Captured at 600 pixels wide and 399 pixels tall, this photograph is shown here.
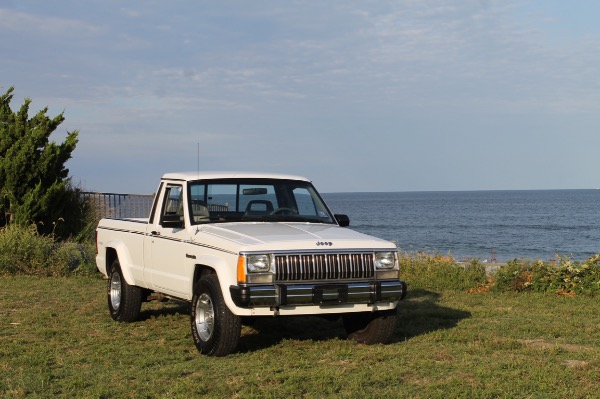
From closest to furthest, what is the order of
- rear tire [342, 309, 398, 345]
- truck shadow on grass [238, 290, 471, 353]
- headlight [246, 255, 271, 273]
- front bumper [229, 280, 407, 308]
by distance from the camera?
front bumper [229, 280, 407, 308]
headlight [246, 255, 271, 273]
rear tire [342, 309, 398, 345]
truck shadow on grass [238, 290, 471, 353]

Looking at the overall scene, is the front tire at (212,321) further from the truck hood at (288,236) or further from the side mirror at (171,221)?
the side mirror at (171,221)

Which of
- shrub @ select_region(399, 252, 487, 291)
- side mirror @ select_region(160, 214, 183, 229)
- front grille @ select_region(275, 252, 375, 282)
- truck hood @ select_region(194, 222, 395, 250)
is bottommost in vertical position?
shrub @ select_region(399, 252, 487, 291)

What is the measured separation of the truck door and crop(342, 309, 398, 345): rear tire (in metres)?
1.94

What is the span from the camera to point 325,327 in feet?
35.6

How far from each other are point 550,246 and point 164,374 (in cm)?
4662

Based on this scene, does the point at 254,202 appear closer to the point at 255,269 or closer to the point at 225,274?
the point at 225,274

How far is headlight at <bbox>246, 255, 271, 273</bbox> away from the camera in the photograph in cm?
834

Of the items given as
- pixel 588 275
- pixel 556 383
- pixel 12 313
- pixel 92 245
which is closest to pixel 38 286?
pixel 12 313

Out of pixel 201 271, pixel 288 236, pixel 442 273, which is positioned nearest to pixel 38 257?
pixel 442 273

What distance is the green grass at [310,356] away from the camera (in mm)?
7191

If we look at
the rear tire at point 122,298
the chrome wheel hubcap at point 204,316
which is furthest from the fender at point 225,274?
the rear tire at point 122,298

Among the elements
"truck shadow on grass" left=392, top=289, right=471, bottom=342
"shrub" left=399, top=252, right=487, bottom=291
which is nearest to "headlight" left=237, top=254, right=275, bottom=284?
"truck shadow on grass" left=392, top=289, right=471, bottom=342

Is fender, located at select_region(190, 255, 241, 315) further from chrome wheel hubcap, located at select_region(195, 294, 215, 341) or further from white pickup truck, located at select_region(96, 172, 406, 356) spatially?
chrome wheel hubcap, located at select_region(195, 294, 215, 341)

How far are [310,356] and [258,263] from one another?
3.76ft
